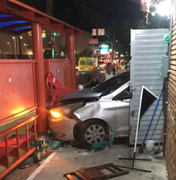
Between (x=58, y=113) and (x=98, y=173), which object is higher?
(x=58, y=113)

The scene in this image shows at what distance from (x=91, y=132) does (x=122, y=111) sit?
89 cm

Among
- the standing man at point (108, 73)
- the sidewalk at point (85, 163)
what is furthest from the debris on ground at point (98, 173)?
the standing man at point (108, 73)

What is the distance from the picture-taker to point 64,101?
583cm

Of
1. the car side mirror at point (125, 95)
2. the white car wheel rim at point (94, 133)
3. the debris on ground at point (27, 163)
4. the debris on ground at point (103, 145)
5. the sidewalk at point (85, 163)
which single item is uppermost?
the car side mirror at point (125, 95)

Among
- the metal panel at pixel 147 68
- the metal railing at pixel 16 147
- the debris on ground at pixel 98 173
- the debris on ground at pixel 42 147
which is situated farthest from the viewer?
the metal panel at pixel 147 68

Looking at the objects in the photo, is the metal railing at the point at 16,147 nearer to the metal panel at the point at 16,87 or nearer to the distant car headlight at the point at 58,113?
the metal panel at the point at 16,87

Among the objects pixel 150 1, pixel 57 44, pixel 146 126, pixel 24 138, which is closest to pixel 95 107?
pixel 146 126

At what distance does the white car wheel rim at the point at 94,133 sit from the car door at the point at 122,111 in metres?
0.39

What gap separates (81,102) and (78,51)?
51.3 meters

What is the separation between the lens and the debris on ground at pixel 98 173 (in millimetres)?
4066

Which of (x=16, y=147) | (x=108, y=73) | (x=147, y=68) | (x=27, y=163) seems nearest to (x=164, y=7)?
(x=147, y=68)

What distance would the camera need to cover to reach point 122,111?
541 centimetres

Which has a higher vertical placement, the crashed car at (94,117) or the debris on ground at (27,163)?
the crashed car at (94,117)

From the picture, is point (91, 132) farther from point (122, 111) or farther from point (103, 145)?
point (122, 111)
